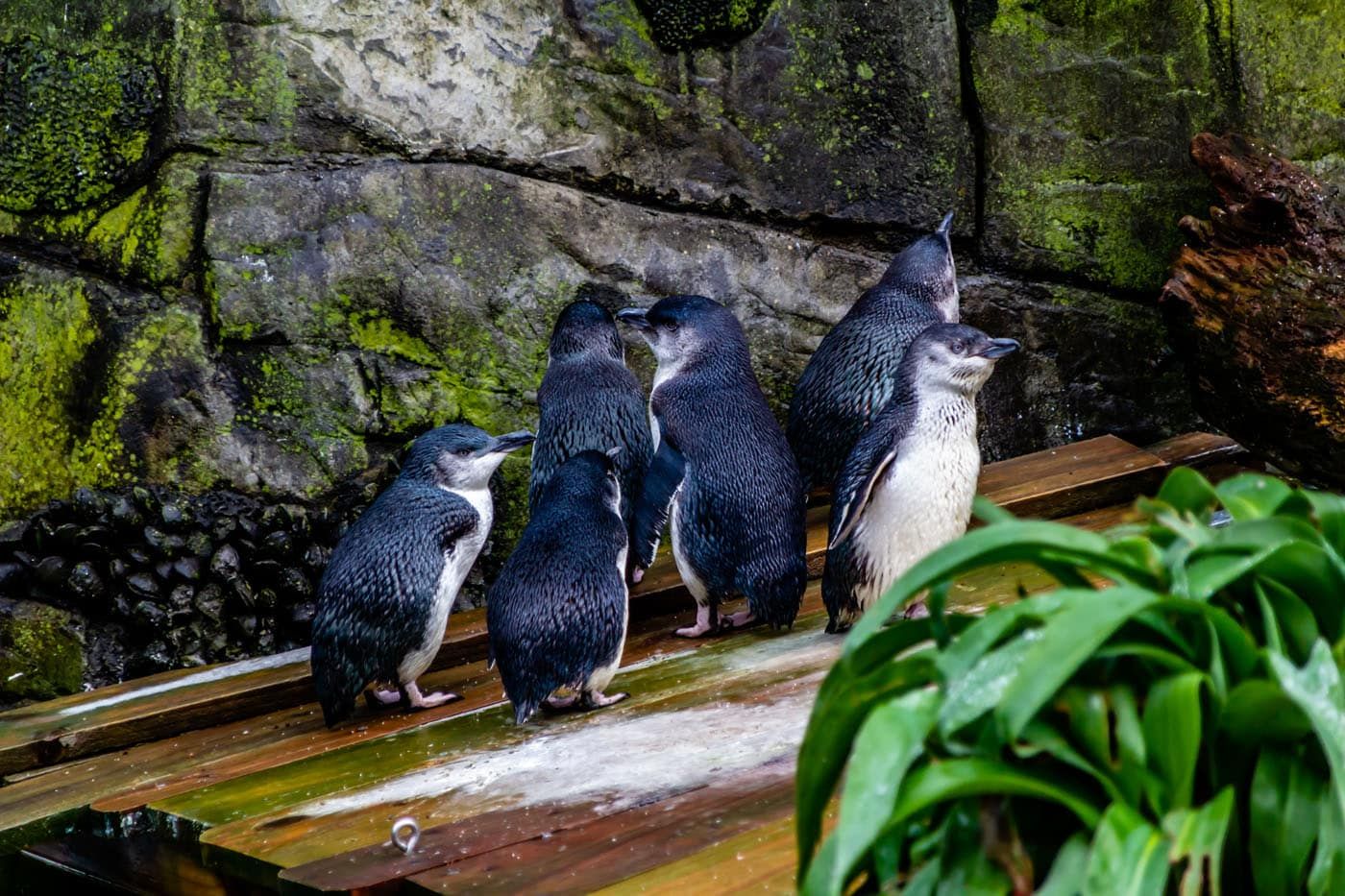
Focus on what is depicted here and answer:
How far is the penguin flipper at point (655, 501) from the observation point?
12.3 feet

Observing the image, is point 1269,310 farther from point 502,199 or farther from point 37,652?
point 37,652

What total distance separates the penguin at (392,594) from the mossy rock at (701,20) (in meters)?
1.95

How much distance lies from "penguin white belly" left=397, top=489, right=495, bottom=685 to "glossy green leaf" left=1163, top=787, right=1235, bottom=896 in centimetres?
229

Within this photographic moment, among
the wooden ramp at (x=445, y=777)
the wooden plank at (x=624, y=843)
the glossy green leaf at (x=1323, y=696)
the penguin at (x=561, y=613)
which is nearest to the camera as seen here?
the glossy green leaf at (x=1323, y=696)

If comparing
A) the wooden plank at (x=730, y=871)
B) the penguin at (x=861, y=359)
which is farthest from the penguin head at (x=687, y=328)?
the wooden plank at (x=730, y=871)

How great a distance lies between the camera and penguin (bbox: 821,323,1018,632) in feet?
11.3

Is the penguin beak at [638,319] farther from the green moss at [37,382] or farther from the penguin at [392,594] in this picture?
the green moss at [37,382]

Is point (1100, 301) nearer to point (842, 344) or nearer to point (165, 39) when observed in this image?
point (842, 344)

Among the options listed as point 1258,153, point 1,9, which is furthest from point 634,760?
point 1258,153

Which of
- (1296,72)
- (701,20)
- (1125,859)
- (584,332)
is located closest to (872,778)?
(1125,859)

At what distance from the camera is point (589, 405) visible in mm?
4137

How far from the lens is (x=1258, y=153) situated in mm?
4926

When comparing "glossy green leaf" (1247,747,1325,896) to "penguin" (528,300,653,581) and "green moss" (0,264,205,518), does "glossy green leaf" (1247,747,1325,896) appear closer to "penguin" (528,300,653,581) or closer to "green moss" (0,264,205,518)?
"penguin" (528,300,653,581)

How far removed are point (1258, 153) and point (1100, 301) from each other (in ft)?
2.31
